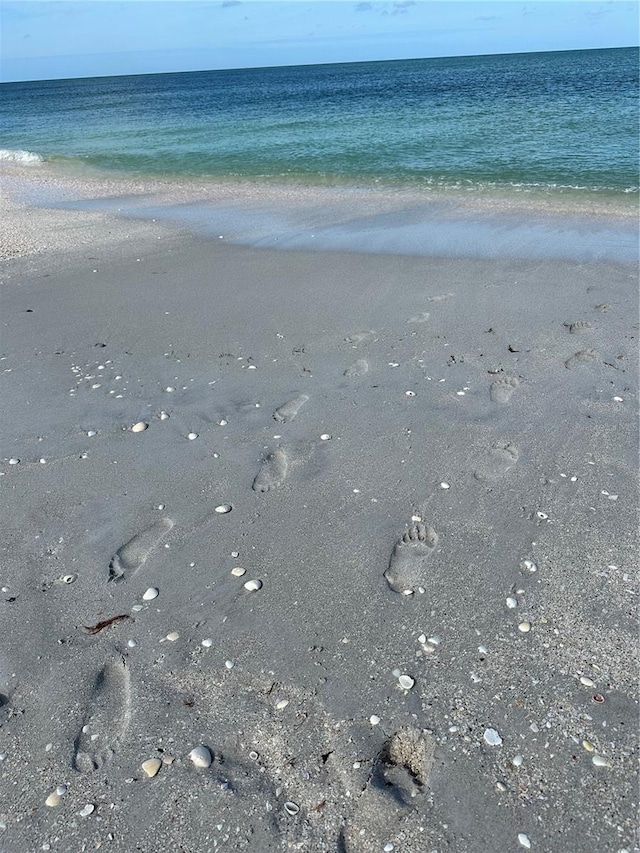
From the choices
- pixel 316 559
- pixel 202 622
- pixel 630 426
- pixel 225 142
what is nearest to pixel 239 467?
pixel 316 559

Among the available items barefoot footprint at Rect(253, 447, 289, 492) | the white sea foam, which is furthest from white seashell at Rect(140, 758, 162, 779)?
the white sea foam

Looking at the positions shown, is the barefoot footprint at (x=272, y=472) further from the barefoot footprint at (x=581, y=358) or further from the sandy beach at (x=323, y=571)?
the barefoot footprint at (x=581, y=358)

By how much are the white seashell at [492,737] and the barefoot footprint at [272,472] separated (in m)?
2.02

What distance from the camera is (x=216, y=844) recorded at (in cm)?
233

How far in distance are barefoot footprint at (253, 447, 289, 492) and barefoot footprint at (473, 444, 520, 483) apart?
4.06ft

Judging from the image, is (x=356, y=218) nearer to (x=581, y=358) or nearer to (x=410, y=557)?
(x=581, y=358)

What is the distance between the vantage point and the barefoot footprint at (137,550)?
12.0ft

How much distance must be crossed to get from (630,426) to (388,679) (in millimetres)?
2802

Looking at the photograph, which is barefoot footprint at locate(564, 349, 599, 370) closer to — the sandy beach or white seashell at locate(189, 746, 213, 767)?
the sandy beach

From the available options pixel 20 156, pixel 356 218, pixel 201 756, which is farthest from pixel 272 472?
pixel 20 156

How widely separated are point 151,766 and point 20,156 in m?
25.5

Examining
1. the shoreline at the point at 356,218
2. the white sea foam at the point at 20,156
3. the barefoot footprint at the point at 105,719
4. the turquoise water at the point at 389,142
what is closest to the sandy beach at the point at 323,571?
the barefoot footprint at the point at 105,719

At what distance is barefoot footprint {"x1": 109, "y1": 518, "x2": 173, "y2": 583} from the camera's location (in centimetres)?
364

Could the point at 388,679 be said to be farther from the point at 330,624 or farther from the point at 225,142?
the point at 225,142
